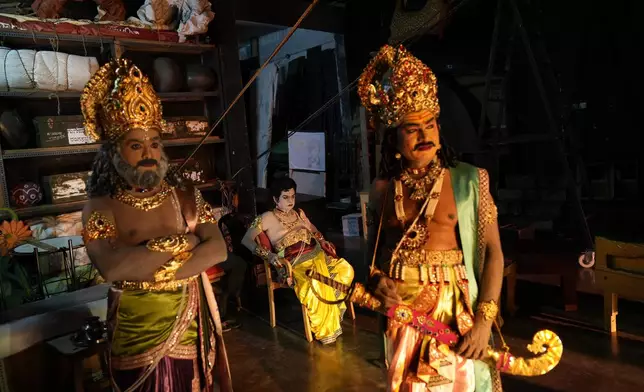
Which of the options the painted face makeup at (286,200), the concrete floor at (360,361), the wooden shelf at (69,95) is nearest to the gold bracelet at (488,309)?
the concrete floor at (360,361)

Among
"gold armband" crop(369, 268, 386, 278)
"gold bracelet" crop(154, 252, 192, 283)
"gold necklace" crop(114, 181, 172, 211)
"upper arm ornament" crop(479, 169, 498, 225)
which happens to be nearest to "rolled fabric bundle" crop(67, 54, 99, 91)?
"gold necklace" crop(114, 181, 172, 211)

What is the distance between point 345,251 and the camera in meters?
6.53

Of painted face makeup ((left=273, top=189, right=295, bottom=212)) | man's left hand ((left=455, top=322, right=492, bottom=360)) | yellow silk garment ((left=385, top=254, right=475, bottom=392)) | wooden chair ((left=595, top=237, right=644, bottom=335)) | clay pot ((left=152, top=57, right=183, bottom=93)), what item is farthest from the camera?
clay pot ((left=152, top=57, right=183, bottom=93))

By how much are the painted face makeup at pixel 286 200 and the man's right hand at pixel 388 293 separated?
211 centimetres

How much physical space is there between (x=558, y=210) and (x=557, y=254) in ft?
5.78

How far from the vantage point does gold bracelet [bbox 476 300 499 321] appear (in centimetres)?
208

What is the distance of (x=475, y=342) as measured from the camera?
A: 2.06 meters

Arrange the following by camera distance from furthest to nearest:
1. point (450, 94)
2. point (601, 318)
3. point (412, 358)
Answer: point (450, 94), point (601, 318), point (412, 358)

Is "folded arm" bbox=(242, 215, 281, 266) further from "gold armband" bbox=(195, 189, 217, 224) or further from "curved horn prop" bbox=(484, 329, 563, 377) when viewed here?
"curved horn prop" bbox=(484, 329, 563, 377)

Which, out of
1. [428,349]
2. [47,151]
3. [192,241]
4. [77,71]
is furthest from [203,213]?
[77,71]

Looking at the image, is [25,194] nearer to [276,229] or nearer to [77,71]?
[77,71]

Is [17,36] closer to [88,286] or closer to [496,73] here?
[88,286]

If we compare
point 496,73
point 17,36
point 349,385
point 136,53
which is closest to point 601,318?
point 349,385

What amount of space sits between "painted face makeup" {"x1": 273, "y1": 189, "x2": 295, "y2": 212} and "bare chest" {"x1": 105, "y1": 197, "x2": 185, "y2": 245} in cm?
191
